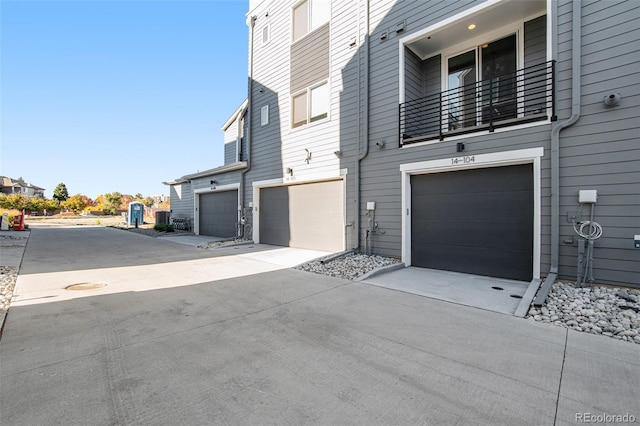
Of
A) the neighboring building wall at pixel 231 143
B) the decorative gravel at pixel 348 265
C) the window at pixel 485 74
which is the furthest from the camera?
the neighboring building wall at pixel 231 143

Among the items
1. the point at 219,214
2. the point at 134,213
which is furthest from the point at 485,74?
the point at 134,213

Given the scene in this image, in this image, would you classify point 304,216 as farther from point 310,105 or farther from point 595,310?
point 595,310

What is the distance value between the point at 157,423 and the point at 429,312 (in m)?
3.30

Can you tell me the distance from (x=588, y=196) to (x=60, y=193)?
6678 centimetres

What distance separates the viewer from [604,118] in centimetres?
448

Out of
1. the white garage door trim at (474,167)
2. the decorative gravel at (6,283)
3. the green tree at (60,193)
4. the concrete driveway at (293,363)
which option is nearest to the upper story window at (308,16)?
the white garage door trim at (474,167)

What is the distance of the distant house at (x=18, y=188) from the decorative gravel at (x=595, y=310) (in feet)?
210

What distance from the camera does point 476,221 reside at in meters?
5.84

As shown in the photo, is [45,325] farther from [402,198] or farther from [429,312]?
[402,198]

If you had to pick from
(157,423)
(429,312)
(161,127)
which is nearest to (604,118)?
(429,312)

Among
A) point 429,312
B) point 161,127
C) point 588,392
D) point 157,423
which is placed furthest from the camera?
point 161,127

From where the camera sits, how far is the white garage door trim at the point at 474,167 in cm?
501

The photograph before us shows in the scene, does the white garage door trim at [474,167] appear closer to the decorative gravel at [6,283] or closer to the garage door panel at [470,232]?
the garage door panel at [470,232]

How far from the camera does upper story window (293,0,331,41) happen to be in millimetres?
8706
